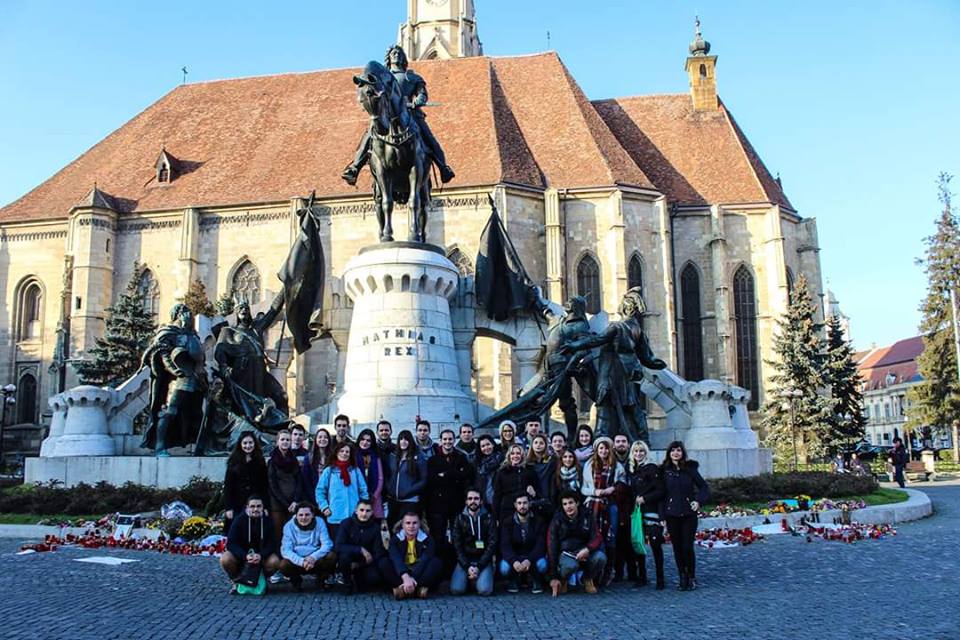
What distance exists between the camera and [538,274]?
3619 centimetres

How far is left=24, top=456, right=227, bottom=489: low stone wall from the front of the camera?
1241 cm

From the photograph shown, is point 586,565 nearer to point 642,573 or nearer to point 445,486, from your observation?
point 642,573

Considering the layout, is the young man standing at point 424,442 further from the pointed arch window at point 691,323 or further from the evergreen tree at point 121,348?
the pointed arch window at point 691,323

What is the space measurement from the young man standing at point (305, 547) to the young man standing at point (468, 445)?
5.01ft

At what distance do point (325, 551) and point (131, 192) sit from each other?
36.4m

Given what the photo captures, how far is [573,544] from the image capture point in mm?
7074

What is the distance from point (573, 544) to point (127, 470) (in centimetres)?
844

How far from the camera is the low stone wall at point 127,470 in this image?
12414mm

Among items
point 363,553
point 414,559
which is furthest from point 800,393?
point 363,553

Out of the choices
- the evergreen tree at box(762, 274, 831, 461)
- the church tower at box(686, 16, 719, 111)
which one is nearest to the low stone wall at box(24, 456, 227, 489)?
the evergreen tree at box(762, 274, 831, 461)

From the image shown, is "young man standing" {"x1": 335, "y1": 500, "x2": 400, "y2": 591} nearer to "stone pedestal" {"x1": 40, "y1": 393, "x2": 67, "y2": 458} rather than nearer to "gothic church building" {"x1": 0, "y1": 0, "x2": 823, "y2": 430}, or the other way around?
"stone pedestal" {"x1": 40, "y1": 393, "x2": 67, "y2": 458}

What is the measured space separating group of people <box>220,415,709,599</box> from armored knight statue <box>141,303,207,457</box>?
18.6 ft

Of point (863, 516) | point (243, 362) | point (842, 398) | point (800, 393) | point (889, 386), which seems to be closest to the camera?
point (863, 516)

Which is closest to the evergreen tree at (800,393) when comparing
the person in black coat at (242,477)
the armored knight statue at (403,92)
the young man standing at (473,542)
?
the armored knight statue at (403,92)
